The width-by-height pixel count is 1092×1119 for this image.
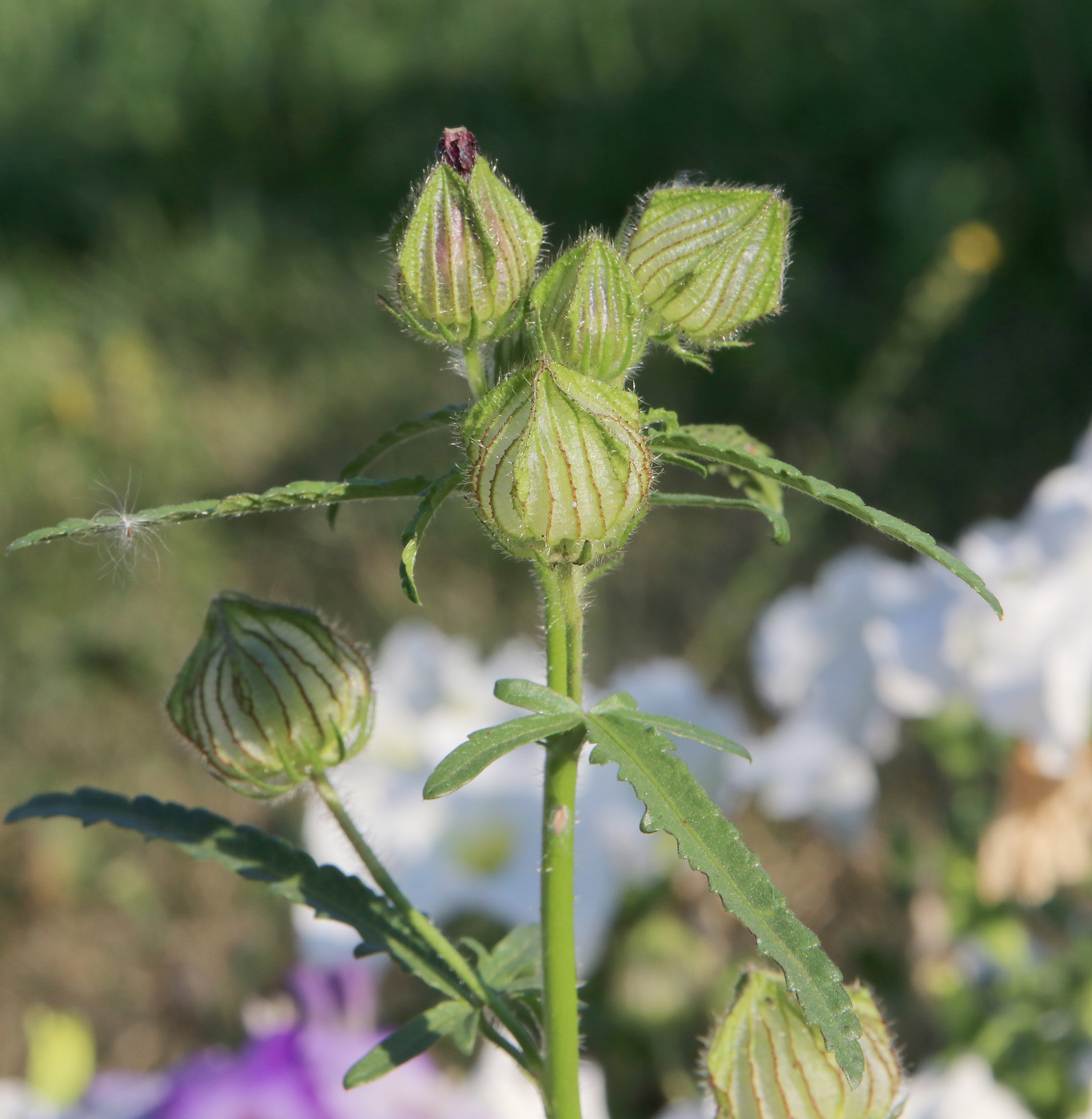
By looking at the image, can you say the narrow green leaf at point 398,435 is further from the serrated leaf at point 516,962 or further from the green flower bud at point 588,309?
the serrated leaf at point 516,962

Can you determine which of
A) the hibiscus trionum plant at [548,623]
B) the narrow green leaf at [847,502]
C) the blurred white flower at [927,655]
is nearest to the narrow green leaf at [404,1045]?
the hibiscus trionum plant at [548,623]

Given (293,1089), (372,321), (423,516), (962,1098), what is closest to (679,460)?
(423,516)

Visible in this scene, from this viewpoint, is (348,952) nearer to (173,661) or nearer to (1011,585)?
(1011,585)

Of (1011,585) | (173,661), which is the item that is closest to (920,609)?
(1011,585)

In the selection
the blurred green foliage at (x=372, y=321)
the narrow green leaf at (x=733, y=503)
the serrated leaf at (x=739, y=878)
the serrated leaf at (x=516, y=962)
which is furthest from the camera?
the blurred green foliage at (x=372, y=321)

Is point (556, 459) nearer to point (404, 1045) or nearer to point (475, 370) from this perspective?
point (475, 370)

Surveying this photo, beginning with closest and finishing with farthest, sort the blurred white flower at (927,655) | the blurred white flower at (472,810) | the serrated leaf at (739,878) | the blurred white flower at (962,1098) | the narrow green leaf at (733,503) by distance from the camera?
1. the serrated leaf at (739,878)
2. the narrow green leaf at (733,503)
3. the blurred white flower at (962,1098)
4. the blurred white flower at (927,655)
5. the blurred white flower at (472,810)

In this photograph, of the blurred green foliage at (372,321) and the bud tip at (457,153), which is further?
the blurred green foliage at (372,321)
